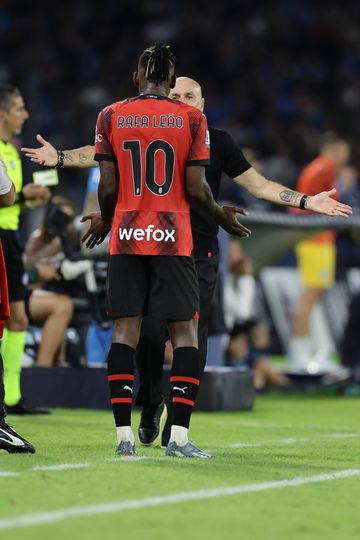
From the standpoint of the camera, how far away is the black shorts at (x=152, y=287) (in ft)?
19.7

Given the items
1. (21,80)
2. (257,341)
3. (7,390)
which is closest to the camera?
(7,390)

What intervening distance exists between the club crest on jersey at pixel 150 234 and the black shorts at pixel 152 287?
9 cm

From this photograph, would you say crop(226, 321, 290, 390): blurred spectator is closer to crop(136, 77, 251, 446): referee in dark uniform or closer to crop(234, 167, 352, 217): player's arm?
crop(136, 77, 251, 446): referee in dark uniform

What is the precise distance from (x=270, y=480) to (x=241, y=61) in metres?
19.7

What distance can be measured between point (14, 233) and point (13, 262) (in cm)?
20

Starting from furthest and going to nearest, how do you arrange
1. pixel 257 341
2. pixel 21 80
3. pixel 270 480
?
pixel 21 80 < pixel 257 341 < pixel 270 480

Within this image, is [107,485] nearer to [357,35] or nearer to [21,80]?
[21,80]

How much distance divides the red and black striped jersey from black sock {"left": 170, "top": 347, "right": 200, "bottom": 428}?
506mm

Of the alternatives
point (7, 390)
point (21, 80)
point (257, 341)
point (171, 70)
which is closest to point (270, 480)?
point (171, 70)

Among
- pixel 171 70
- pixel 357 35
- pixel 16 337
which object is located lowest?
pixel 16 337

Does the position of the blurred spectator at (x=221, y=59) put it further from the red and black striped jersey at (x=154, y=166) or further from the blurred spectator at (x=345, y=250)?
the red and black striped jersey at (x=154, y=166)

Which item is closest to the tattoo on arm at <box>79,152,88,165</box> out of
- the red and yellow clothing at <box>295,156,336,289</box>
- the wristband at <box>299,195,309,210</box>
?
the wristband at <box>299,195,309,210</box>

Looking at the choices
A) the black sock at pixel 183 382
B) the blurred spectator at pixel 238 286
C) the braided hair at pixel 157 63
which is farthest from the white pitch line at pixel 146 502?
the blurred spectator at pixel 238 286

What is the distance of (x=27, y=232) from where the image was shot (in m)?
16.3
